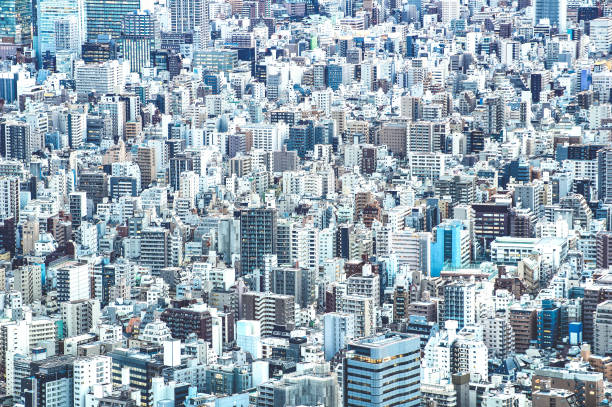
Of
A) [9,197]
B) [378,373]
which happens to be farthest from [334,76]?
[378,373]

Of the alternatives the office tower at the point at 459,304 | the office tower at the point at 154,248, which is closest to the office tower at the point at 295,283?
the office tower at the point at 459,304

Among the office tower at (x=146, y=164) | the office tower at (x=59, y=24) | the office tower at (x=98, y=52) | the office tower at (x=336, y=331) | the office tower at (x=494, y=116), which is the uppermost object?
the office tower at (x=59, y=24)

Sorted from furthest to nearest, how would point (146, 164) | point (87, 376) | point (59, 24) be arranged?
point (59, 24), point (146, 164), point (87, 376)

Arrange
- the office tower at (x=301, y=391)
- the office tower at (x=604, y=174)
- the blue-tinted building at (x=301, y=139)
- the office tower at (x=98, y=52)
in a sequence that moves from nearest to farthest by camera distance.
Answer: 1. the office tower at (x=301, y=391)
2. the office tower at (x=604, y=174)
3. the blue-tinted building at (x=301, y=139)
4. the office tower at (x=98, y=52)

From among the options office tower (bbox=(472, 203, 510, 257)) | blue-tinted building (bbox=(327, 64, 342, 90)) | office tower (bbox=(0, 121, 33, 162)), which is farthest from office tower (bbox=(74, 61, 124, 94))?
office tower (bbox=(472, 203, 510, 257))

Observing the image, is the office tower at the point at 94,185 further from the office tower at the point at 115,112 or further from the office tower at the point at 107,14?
the office tower at the point at 107,14

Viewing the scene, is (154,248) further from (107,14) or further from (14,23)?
(14,23)

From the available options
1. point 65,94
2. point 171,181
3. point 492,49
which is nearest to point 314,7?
point 492,49

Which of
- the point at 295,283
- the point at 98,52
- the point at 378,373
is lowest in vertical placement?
the point at 295,283

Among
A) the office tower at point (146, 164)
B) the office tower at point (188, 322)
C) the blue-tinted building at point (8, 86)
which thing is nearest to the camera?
the office tower at point (188, 322)
